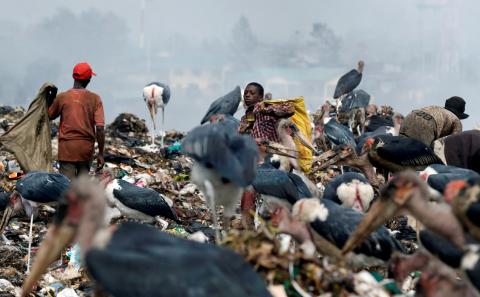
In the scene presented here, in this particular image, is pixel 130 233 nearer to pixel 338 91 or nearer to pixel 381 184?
pixel 381 184

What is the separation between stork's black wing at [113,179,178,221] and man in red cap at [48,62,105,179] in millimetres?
543

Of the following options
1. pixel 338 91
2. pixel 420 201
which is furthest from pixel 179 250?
pixel 338 91

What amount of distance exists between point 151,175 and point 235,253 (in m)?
10.3

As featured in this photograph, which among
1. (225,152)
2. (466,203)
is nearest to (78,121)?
(225,152)

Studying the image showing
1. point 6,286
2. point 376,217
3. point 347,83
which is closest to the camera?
point 376,217

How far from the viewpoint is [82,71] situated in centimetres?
945

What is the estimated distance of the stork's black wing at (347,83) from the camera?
73.1 feet

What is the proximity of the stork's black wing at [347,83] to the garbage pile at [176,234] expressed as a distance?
4160mm

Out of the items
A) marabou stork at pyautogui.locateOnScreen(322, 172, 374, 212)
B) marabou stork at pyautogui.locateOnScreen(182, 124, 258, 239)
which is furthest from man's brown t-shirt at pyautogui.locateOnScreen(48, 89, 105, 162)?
marabou stork at pyautogui.locateOnScreen(182, 124, 258, 239)

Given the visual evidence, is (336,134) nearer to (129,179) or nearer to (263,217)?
(129,179)

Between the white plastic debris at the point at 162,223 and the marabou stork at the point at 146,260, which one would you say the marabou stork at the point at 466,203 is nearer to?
the marabou stork at the point at 146,260

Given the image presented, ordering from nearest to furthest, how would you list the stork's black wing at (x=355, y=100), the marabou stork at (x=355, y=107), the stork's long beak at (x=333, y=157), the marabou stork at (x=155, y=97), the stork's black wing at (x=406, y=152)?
1. the stork's black wing at (x=406, y=152)
2. the stork's long beak at (x=333, y=157)
3. the marabou stork at (x=155, y=97)
4. the marabou stork at (x=355, y=107)
5. the stork's black wing at (x=355, y=100)

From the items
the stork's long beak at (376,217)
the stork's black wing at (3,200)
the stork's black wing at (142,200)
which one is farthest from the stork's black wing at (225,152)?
the stork's black wing at (3,200)

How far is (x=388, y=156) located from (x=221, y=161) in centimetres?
454
